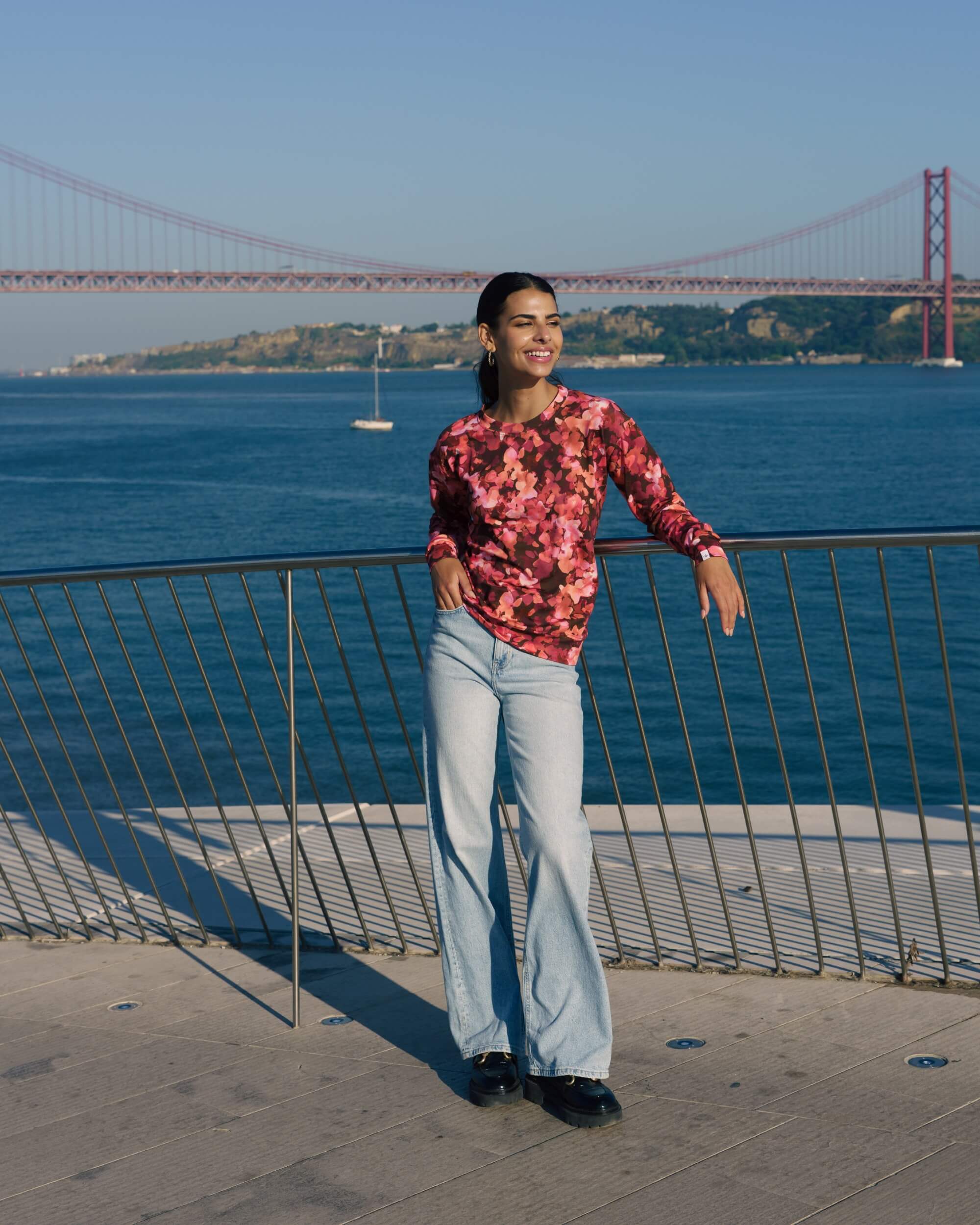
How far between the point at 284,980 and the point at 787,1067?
1.42m

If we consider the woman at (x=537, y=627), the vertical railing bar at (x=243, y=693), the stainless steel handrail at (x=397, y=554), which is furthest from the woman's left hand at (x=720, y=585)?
the vertical railing bar at (x=243, y=693)

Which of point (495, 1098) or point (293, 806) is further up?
point (293, 806)

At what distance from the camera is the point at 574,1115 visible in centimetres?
274

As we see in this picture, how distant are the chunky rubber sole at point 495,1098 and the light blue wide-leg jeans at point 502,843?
0.25ft

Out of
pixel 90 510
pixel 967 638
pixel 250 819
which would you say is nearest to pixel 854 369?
pixel 90 510

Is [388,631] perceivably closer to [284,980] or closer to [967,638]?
[967,638]

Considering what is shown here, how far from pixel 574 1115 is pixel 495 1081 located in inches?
7.9

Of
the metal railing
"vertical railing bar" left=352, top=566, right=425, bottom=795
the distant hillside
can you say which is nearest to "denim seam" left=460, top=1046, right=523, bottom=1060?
"vertical railing bar" left=352, top=566, right=425, bottom=795

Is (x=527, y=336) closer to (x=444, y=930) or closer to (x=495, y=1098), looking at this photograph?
(x=444, y=930)

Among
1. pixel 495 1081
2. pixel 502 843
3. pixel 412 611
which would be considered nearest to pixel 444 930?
pixel 502 843

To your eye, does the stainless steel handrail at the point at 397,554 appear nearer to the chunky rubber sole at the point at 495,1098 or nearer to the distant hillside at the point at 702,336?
the chunky rubber sole at the point at 495,1098

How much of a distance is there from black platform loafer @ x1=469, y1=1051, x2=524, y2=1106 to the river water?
144 cm

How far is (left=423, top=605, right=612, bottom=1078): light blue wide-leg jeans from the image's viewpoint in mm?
2717

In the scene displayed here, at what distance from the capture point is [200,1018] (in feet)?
11.3
